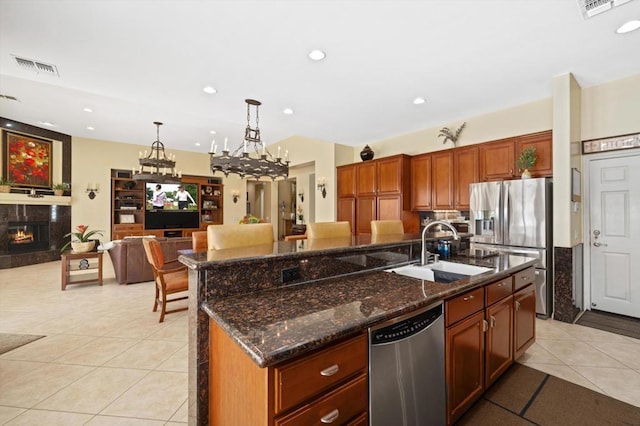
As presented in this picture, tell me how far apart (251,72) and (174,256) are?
3486mm

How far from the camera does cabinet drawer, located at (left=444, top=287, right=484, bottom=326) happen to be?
1.47 m

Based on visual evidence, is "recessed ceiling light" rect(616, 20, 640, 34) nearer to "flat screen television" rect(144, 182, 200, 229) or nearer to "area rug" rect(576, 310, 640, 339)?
"area rug" rect(576, 310, 640, 339)

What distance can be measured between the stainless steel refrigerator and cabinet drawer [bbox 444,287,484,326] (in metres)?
2.27

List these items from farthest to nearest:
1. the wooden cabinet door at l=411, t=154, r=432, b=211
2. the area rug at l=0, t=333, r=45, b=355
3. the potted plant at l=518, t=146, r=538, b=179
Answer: the wooden cabinet door at l=411, t=154, r=432, b=211, the potted plant at l=518, t=146, r=538, b=179, the area rug at l=0, t=333, r=45, b=355

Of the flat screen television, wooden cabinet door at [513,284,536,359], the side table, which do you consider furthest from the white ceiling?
the flat screen television

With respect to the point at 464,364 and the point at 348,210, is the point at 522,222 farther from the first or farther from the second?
the point at 348,210

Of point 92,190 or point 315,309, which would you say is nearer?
point 315,309

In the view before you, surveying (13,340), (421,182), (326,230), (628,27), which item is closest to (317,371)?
(326,230)

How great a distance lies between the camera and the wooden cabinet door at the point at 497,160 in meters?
3.83

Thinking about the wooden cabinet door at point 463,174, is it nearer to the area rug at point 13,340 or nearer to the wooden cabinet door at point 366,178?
the wooden cabinet door at point 366,178

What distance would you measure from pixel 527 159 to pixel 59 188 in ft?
31.9

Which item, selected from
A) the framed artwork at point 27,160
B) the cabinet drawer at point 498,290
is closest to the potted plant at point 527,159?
the cabinet drawer at point 498,290

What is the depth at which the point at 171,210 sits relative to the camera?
8.28 metres

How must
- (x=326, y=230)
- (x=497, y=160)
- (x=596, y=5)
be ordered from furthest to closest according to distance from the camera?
(x=497, y=160), (x=326, y=230), (x=596, y=5)
